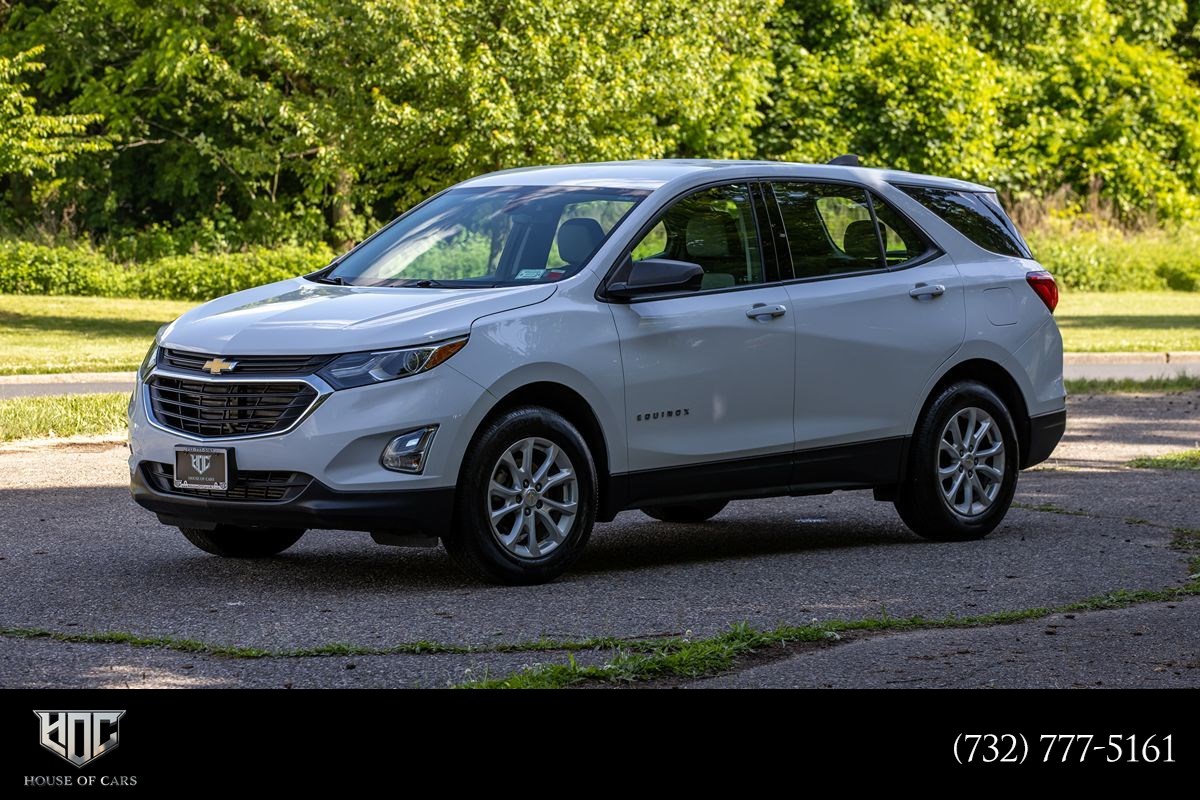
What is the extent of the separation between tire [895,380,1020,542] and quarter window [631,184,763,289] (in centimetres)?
136

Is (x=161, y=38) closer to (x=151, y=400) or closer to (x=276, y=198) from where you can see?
(x=276, y=198)

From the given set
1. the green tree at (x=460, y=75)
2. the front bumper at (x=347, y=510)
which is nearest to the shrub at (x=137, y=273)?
the green tree at (x=460, y=75)

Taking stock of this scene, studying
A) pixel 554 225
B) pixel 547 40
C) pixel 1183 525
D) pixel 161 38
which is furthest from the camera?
pixel 161 38

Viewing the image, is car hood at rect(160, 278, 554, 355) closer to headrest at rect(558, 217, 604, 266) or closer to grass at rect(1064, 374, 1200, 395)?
headrest at rect(558, 217, 604, 266)

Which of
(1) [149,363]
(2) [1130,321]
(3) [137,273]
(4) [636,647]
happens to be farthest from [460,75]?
(4) [636,647]

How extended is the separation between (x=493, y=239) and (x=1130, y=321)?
2191cm

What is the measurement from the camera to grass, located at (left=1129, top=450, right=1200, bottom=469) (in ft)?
42.1

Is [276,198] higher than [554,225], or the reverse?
[554,225]

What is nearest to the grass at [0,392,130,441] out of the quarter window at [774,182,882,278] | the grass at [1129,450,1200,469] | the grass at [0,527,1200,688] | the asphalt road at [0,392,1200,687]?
the asphalt road at [0,392,1200,687]

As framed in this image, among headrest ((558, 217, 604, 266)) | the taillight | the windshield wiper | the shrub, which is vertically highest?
headrest ((558, 217, 604, 266))

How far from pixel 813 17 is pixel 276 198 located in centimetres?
1279

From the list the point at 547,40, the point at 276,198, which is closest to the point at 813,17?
the point at 276,198

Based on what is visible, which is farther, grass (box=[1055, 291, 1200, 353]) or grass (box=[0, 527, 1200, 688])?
grass (box=[1055, 291, 1200, 353])
